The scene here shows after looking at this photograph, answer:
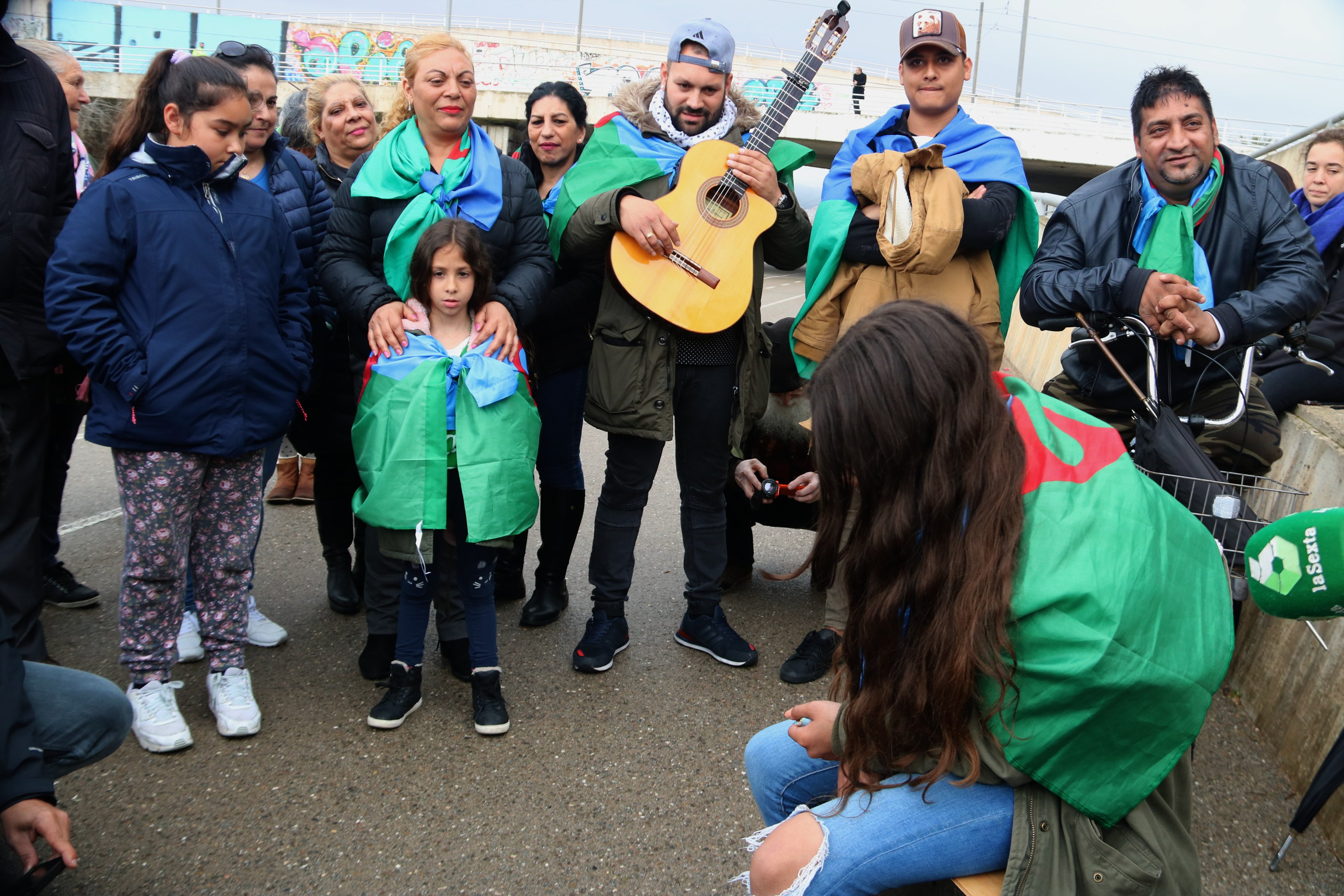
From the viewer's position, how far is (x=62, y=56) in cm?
398

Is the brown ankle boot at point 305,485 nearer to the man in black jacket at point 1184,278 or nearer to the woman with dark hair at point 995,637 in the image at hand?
the man in black jacket at point 1184,278

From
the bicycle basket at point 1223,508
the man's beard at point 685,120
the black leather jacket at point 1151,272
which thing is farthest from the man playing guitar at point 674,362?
the bicycle basket at point 1223,508

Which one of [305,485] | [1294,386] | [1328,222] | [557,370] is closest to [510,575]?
[557,370]

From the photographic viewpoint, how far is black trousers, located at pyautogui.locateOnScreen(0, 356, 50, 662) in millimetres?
3172

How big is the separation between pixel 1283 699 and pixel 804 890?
2355mm

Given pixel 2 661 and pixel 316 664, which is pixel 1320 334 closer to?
pixel 316 664

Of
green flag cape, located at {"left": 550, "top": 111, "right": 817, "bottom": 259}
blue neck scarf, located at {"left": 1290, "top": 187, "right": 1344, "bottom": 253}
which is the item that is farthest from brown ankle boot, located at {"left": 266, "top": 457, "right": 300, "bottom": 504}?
blue neck scarf, located at {"left": 1290, "top": 187, "right": 1344, "bottom": 253}

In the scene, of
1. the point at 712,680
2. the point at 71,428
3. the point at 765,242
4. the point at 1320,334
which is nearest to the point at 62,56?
the point at 71,428

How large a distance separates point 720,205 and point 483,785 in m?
2.19

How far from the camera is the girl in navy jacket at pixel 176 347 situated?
2.92 meters

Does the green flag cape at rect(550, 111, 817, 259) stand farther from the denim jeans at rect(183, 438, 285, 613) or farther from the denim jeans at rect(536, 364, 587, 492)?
the denim jeans at rect(183, 438, 285, 613)

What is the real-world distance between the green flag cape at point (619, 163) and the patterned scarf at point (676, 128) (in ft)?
0.11

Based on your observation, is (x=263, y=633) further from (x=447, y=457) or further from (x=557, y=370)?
(x=557, y=370)

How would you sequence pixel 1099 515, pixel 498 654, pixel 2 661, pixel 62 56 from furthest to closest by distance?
pixel 62 56, pixel 498 654, pixel 2 661, pixel 1099 515
